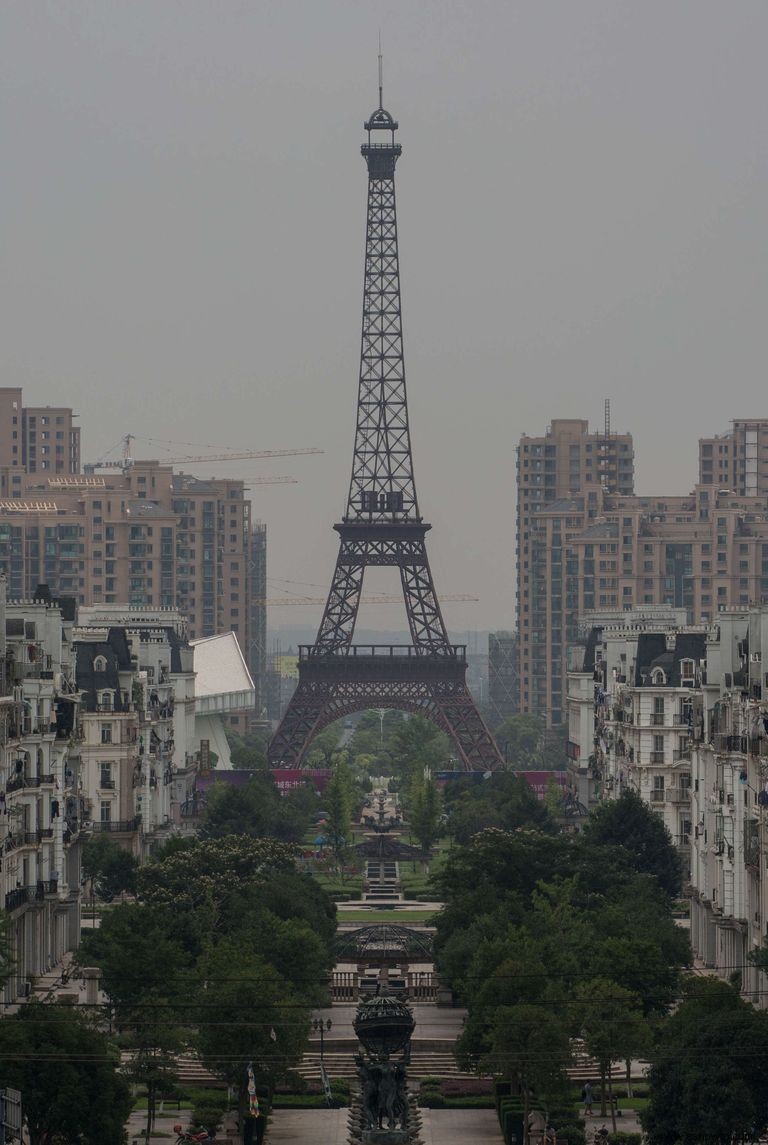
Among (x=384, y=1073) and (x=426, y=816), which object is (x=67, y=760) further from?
(x=426, y=816)

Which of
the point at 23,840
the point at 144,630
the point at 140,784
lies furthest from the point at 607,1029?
the point at 144,630

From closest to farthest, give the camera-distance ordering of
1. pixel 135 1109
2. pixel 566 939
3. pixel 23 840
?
pixel 135 1109 < pixel 566 939 < pixel 23 840

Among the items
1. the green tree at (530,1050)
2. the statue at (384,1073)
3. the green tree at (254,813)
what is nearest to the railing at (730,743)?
the green tree at (530,1050)

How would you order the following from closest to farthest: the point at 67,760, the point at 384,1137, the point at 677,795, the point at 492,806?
1. the point at 384,1137
2. the point at 67,760
3. the point at 677,795
4. the point at 492,806

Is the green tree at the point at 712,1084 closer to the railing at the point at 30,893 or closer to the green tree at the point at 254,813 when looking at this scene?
the railing at the point at 30,893

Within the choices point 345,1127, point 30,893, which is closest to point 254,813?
point 30,893

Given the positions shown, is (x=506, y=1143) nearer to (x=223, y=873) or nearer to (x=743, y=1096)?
(x=743, y=1096)
